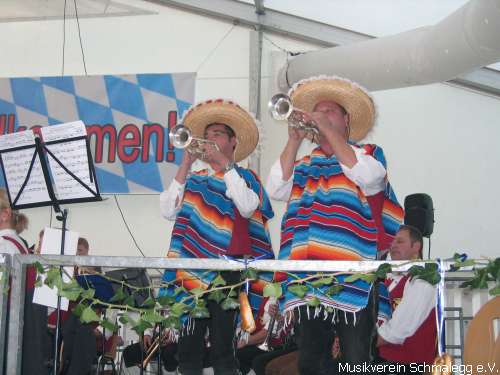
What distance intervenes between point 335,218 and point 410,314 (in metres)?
1.12

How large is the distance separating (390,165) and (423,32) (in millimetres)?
1487

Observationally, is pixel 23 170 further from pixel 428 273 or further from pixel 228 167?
pixel 428 273

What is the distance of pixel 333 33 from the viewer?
678 cm

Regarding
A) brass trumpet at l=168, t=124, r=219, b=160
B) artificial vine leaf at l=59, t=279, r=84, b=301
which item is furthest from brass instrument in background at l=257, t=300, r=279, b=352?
artificial vine leaf at l=59, t=279, r=84, b=301

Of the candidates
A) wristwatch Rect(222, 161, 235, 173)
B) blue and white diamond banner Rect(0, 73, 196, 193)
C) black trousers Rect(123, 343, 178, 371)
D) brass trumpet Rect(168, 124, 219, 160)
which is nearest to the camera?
wristwatch Rect(222, 161, 235, 173)

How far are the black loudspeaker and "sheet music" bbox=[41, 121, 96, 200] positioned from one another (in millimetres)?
2357

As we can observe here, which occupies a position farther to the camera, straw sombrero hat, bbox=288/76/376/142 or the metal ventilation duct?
the metal ventilation duct

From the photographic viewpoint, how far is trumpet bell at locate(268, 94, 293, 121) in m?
3.35

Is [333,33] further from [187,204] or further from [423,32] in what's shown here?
[187,204]

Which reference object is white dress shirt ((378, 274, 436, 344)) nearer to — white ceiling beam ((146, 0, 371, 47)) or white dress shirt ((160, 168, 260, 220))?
white dress shirt ((160, 168, 260, 220))

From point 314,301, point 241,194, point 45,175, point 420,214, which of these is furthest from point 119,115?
point 314,301

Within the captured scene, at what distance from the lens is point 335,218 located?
3.07 meters

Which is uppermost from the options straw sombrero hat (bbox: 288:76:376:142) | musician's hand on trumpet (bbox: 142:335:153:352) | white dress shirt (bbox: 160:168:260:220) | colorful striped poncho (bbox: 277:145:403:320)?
straw sombrero hat (bbox: 288:76:376:142)

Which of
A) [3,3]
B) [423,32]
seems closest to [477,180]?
[423,32]
